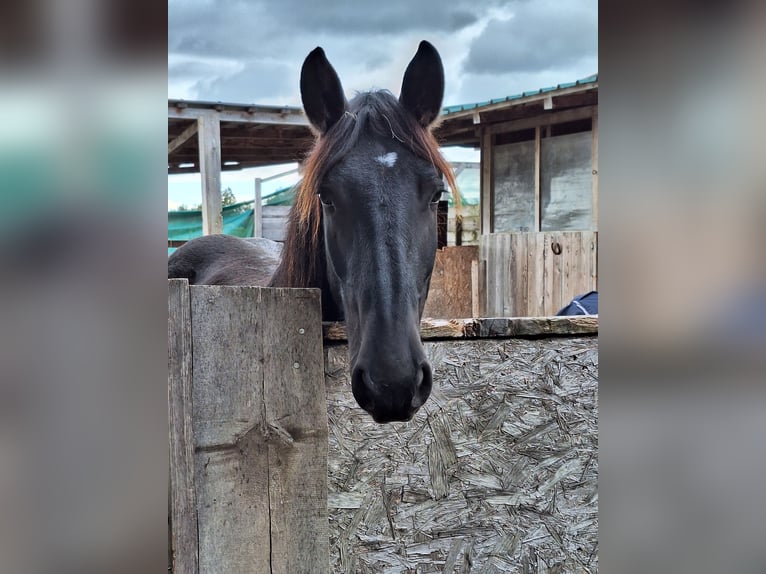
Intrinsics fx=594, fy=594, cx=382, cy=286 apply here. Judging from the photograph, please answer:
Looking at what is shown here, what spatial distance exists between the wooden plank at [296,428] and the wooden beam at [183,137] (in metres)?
6.07

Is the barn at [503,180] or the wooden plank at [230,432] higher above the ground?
the barn at [503,180]

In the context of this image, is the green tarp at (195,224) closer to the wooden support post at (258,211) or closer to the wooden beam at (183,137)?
the wooden support post at (258,211)

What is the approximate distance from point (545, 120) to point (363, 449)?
302 inches

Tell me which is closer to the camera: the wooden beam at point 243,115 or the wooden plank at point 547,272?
the wooden beam at point 243,115

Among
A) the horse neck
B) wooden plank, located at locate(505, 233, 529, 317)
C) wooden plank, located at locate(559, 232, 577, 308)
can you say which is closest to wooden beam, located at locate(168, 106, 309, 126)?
wooden plank, located at locate(505, 233, 529, 317)

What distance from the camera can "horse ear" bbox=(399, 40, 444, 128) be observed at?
2.04 meters

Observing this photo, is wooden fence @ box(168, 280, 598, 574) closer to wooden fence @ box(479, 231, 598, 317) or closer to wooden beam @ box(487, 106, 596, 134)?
wooden fence @ box(479, 231, 598, 317)

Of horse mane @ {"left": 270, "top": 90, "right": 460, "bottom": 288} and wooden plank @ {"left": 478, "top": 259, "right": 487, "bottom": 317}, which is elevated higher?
horse mane @ {"left": 270, "top": 90, "right": 460, "bottom": 288}

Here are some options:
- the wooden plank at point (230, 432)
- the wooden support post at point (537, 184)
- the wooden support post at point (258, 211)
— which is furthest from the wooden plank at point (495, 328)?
the wooden support post at point (537, 184)

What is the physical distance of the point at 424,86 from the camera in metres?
2.10

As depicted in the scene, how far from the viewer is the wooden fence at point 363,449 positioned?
1.50 m

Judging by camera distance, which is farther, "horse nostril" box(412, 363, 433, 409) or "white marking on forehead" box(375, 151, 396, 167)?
"white marking on forehead" box(375, 151, 396, 167)
